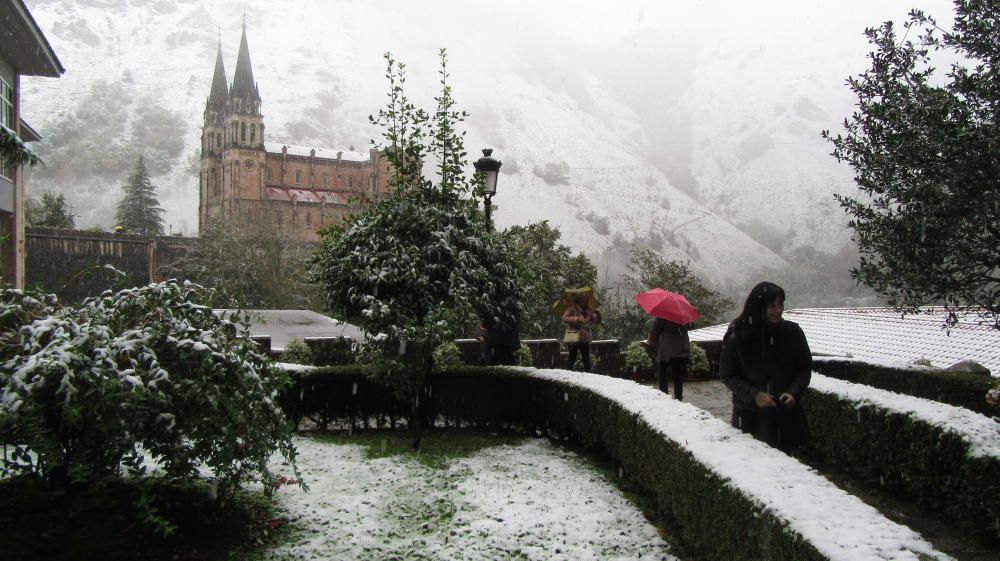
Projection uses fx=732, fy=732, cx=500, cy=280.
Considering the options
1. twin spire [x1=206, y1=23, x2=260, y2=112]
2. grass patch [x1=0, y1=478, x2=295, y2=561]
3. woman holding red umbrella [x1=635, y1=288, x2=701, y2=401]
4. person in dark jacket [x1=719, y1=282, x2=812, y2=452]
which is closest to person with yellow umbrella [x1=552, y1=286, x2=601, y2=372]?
woman holding red umbrella [x1=635, y1=288, x2=701, y2=401]

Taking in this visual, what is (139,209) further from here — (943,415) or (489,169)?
(943,415)

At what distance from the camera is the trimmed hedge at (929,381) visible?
10.1 metres

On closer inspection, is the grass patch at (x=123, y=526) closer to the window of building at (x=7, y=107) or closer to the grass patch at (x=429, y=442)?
the grass patch at (x=429, y=442)

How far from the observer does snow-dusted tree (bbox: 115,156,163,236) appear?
7175 centimetres

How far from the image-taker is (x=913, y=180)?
6.46 metres

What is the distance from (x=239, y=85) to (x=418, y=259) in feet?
311

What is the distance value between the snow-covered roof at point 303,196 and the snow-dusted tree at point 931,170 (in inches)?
3614

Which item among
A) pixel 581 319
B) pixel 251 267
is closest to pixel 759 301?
pixel 581 319

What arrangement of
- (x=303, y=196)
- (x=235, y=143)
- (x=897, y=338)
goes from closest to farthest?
(x=897, y=338) → (x=235, y=143) → (x=303, y=196)

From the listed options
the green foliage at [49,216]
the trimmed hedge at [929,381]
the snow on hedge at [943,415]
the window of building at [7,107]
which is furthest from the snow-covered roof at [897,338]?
the green foliage at [49,216]

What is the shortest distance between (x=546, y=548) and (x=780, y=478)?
5.93ft

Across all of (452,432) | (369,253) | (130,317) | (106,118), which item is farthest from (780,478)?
(106,118)

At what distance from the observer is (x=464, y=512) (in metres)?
6.14

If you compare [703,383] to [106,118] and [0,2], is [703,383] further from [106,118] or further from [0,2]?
[106,118]
